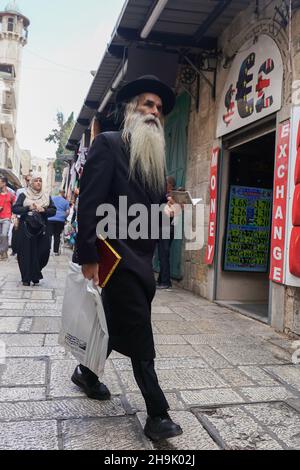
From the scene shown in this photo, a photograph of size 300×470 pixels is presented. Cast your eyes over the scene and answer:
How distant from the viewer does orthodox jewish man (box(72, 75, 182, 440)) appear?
2.14 m

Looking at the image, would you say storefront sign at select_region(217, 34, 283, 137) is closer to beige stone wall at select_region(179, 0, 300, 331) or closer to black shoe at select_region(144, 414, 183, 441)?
beige stone wall at select_region(179, 0, 300, 331)

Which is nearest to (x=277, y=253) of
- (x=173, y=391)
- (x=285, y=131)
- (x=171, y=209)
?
(x=285, y=131)

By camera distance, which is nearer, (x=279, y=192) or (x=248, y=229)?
(x=279, y=192)

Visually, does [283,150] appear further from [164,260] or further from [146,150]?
[164,260]

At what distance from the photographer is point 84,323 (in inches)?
91.7

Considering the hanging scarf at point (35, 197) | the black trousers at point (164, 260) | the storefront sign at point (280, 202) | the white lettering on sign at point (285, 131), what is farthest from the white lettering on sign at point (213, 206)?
the hanging scarf at point (35, 197)

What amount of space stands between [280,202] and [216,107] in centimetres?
246

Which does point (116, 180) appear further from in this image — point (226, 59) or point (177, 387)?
point (226, 59)

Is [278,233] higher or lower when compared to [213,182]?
lower

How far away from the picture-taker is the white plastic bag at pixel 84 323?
2.25 metres

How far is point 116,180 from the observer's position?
2.28m

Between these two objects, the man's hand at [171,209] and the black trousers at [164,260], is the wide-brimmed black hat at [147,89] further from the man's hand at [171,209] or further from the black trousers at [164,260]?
the black trousers at [164,260]

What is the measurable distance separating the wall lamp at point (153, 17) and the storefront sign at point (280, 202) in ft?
6.44
